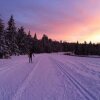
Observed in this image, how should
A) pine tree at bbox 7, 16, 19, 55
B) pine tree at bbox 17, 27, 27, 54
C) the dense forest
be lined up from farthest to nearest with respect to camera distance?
pine tree at bbox 17, 27, 27, 54 → pine tree at bbox 7, 16, 19, 55 → the dense forest

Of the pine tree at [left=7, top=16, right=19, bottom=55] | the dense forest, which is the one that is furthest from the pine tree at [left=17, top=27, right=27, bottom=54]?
the pine tree at [left=7, top=16, right=19, bottom=55]

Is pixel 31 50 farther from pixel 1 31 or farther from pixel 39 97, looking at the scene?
pixel 39 97

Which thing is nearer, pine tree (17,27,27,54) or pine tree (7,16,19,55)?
pine tree (7,16,19,55)

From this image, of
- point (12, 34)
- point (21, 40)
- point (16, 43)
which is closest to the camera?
point (12, 34)

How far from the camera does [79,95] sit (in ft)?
26.7

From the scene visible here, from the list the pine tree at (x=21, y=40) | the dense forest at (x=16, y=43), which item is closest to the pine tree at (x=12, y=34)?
the dense forest at (x=16, y=43)

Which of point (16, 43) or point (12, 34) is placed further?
point (16, 43)

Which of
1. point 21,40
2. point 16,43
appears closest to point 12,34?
point 16,43

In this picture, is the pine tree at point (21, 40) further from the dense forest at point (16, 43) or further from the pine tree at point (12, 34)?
the pine tree at point (12, 34)

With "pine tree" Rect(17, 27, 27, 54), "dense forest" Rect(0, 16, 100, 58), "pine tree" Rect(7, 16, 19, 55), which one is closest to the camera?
"dense forest" Rect(0, 16, 100, 58)

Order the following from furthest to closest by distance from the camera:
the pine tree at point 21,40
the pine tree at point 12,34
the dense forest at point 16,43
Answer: the pine tree at point 21,40
the pine tree at point 12,34
the dense forest at point 16,43

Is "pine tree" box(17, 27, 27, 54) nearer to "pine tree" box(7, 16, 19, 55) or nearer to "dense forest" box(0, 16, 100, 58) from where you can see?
"dense forest" box(0, 16, 100, 58)

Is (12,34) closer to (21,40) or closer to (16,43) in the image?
(16,43)

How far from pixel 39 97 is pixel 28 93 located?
30.6 inches
